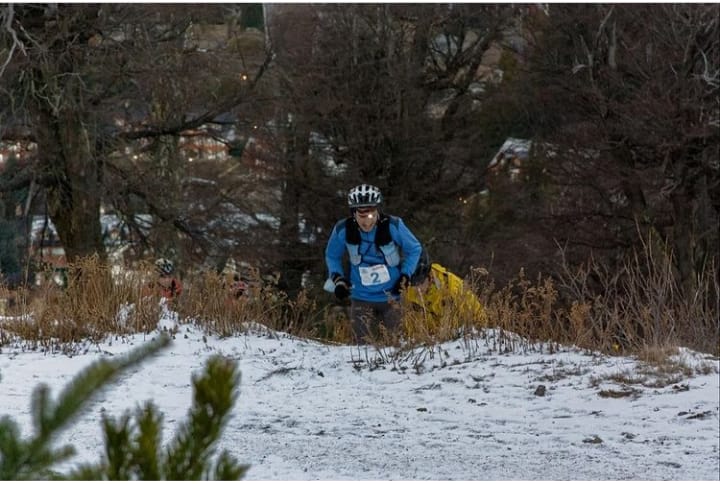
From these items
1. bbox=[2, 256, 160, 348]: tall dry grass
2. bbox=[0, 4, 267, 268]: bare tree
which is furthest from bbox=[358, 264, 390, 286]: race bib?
bbox=[0, 4, 267, 268]: bare tree

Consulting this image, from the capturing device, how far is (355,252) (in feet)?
27.5

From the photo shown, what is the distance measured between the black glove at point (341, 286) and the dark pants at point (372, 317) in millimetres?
211

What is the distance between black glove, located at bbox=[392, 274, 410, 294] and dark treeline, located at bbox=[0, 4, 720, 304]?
37.3 ft

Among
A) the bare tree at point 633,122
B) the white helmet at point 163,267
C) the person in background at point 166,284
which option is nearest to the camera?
the person in background at point 166,284

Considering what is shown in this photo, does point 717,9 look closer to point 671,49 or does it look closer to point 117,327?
point 671,49

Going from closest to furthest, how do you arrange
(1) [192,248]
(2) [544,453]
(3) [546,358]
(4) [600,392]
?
1. (2) [544,453]
2. (4) [600,392]
3. (3) [546,358]
4. (1) [192,248]

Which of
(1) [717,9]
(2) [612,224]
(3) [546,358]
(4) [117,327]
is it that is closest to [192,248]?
(2) [612,224]

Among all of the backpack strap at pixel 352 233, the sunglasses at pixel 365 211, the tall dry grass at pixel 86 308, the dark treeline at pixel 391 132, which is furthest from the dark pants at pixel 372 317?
the dark treeline at pixel 391 132

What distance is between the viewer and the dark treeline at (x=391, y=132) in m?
20.0

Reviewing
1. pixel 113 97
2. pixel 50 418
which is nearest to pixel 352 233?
pixel 50 418

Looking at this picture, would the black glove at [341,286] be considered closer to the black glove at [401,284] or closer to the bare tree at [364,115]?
the black glove at [401,284]

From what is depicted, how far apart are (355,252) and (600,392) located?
7.97ft

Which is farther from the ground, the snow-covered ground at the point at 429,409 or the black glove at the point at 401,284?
the black glove at the point at 401,284

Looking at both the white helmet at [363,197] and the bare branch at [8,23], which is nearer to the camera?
the white helmet at [363,197]
